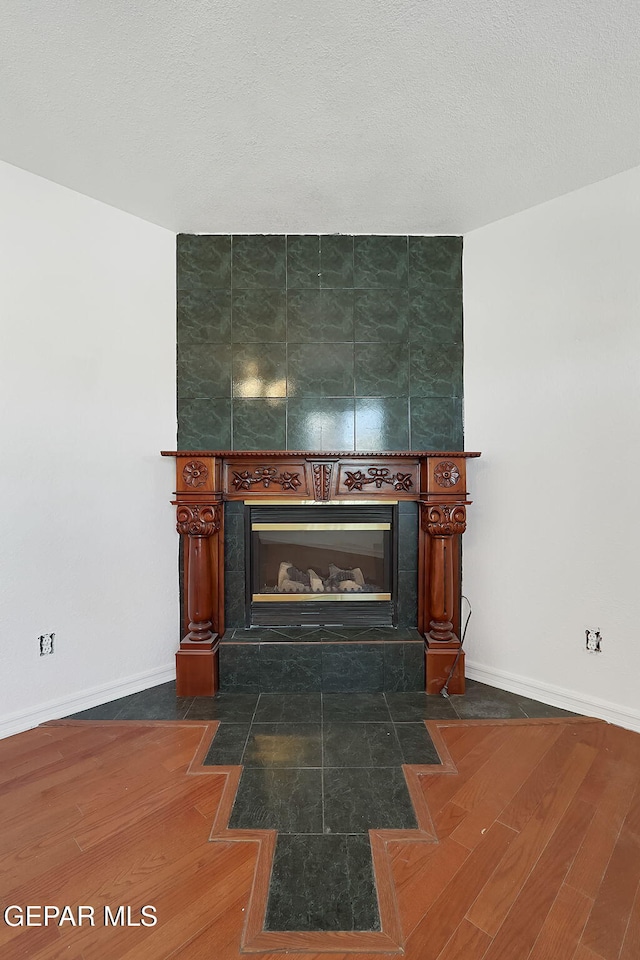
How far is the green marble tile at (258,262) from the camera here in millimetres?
2535

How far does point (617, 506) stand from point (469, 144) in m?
1.91

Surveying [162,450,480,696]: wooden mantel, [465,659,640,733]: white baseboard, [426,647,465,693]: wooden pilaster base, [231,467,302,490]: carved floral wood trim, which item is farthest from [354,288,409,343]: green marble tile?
[465,659,640,733]: white baseboard

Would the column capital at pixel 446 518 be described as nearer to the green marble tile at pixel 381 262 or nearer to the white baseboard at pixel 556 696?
the white baseboard at pixel 556 696

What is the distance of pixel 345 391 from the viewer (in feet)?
8.34

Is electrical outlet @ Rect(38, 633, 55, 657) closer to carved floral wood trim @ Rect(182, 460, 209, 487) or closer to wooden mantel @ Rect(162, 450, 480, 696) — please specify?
wooden mantel @ Rect(162, 450, 480, 696)

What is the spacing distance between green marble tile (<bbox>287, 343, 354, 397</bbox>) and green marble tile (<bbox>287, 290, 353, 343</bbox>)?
0.19 feet

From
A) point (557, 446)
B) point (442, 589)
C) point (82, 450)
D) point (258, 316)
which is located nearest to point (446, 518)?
point (442, 589)

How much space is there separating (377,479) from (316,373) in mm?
773

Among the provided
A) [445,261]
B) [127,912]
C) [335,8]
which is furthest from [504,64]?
[127,912]

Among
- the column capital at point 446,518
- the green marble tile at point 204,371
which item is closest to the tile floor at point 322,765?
the column capital at point 446,518

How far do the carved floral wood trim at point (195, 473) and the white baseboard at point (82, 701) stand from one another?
1.19 meters

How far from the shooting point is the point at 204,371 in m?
2.53

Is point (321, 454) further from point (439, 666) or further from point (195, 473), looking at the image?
point (439, 666)

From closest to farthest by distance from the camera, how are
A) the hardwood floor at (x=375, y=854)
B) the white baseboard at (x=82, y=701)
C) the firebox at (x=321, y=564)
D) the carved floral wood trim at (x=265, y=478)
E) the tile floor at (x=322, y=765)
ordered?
the hardwood floor at (x=375, y=854), the tile floor at (x=322, y=765), the white baseboard at (x=82, y=701), the carved floral wood trim at (x=265, y=478), the firebox at (x=321, y=564)
